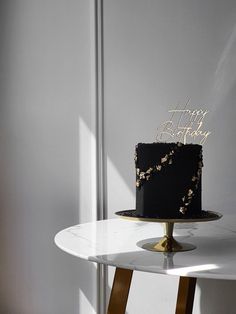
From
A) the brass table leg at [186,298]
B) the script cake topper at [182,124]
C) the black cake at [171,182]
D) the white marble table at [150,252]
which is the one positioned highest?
the script cake topper at [182,124]

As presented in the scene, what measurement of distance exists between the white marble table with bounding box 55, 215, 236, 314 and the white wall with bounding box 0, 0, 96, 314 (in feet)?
1.12

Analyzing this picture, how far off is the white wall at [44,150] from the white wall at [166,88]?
0.28ft

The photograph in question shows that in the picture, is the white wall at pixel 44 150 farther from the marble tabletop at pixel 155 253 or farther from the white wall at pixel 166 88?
the marble tabletop at pixel 155 253

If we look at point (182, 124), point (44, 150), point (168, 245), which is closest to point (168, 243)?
point (168, 245)

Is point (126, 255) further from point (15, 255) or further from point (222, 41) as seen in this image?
point (15, 255)

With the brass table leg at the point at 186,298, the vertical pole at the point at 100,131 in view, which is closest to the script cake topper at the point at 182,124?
the vertical pole at the point at 100,131

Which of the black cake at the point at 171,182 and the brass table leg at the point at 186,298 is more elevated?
the black cake at the point at 171,182

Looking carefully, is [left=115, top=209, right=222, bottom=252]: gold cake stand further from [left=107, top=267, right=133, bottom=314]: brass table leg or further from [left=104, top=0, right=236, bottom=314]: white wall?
[left=104, top=0, right=236, bottom=314]: white wall

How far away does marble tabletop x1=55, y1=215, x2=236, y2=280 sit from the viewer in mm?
643

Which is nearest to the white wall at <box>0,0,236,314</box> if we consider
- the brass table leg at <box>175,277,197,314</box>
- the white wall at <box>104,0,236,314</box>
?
the white wall at <box>104,0,236,314</box>

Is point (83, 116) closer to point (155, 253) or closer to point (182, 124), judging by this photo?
point (182, 124)

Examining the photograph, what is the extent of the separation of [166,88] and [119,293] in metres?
0.53

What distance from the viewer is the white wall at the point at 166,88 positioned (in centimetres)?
107

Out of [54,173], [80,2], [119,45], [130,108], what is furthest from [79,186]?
[80,2]
